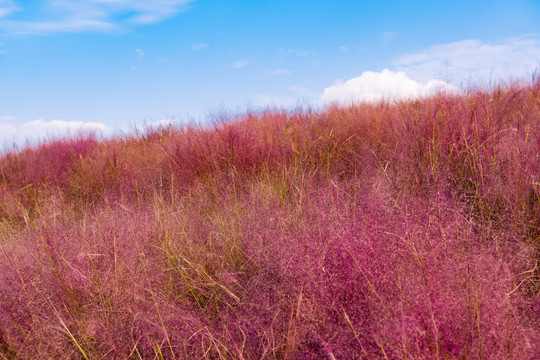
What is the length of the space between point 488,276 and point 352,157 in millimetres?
2082

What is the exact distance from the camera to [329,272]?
1.29 meters

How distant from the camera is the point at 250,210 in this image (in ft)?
7.87

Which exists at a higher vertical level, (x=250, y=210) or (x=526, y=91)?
(x=526, y=91)

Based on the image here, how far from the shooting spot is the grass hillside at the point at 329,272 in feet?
3.47

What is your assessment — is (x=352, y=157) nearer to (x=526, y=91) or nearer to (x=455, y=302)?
(x=455, y=302)

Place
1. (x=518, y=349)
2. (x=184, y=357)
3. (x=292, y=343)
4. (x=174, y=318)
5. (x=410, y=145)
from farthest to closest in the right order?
(x=410, y=145), (x=174, y=318), (x=184, y=357), (x=292, y=343), (x=518, y=349)

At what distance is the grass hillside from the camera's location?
3.47 ft

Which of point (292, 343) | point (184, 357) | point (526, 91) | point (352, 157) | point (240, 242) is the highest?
point (526, 91)

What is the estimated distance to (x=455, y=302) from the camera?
1010 millimetres

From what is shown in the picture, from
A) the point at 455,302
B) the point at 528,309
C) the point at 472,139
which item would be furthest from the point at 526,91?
the point at 455,302

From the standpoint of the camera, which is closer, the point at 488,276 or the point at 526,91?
the point at 488,276

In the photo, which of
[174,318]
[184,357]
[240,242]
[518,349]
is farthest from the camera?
[240,242]

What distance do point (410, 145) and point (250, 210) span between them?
1412 mm

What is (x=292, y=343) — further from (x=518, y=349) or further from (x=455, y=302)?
(x=518, y=349)
